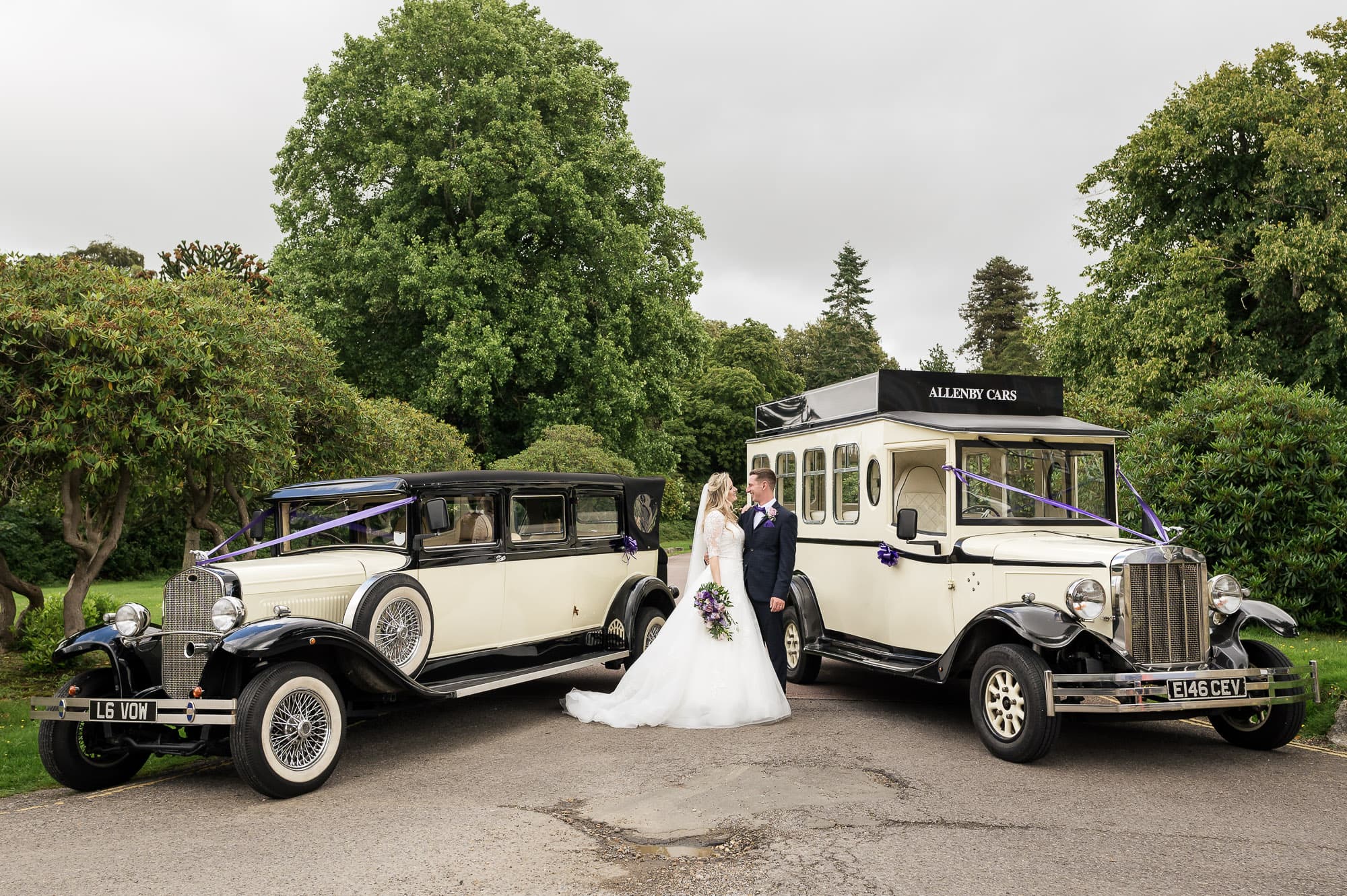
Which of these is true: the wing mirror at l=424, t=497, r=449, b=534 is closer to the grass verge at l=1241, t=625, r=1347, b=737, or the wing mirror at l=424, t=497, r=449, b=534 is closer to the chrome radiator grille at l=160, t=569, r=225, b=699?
the chrome radiator grille at l=160, t=569, r=225, b=699

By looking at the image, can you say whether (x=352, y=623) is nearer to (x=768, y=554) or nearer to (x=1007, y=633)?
(x=768, y=554)

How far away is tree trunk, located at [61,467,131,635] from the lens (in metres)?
10.0

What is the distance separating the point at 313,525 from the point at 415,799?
3111mm

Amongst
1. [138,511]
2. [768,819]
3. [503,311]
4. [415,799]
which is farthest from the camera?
[503,311]

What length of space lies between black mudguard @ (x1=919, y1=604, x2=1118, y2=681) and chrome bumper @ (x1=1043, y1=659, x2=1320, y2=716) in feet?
0.94


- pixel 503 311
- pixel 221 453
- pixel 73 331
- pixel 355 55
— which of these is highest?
pixel 355 55

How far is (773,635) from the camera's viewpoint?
9469 millimetres

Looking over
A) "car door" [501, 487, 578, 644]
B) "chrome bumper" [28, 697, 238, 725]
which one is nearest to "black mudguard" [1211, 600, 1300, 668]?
"car door" [501, 487, 578, 644]

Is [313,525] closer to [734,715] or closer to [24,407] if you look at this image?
[24,407]

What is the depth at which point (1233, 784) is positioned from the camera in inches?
260

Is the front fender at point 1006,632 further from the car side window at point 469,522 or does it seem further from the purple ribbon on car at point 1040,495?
the car side window at point 469,522

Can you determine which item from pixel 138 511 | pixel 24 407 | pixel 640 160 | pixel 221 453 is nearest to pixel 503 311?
pixel 640 160

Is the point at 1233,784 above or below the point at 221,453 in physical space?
below

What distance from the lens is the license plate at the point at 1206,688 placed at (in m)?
6.90
